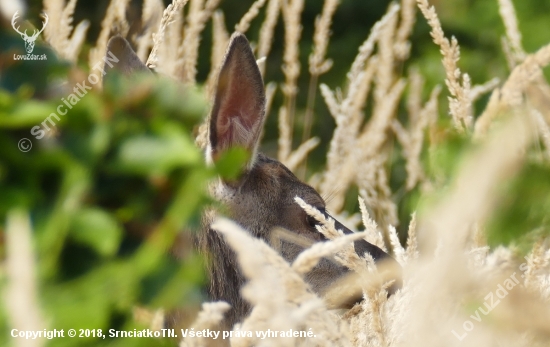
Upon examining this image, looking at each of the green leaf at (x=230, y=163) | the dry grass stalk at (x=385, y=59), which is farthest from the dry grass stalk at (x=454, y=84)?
the dry grass stalk at (x=385, y=59)

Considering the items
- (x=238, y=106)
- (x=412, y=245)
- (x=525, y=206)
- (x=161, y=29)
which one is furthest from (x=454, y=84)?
(x=525, y=206)

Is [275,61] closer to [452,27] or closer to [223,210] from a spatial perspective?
[452,27]

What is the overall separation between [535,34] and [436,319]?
6.41 meters

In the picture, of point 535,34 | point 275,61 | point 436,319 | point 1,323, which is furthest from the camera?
point 275,61

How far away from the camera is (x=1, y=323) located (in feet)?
3.91

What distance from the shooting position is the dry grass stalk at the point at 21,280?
3.67 feet

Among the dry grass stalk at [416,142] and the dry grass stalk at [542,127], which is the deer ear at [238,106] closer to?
the dry grass stalk at [542,127]

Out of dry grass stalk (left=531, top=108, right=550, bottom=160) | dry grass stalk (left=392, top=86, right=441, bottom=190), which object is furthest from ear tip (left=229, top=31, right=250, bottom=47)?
dry grass stalk (left=392, top=86, right=441, bottom=190)

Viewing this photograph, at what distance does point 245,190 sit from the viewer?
341 cm

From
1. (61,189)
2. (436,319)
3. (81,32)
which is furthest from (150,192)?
(81,32)

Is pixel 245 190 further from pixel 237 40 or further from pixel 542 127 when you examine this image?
pixel 542 127

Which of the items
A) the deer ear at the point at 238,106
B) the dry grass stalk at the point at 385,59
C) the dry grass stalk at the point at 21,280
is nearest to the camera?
the dry grass stalk at the point at 21,280

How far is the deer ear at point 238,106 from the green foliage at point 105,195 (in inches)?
64.8

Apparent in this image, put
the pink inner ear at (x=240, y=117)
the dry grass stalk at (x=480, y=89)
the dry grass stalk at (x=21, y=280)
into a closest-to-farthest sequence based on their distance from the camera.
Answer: the dry grass stalk at (x=21, y=280)
the pink inner ear at (x=240, y=117)
the dry grass stalk at (x=480, y=89)
